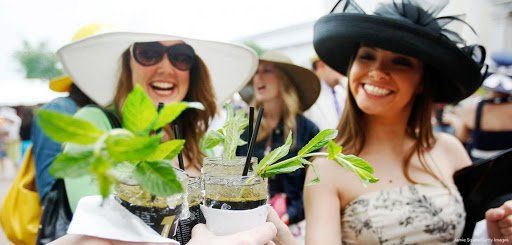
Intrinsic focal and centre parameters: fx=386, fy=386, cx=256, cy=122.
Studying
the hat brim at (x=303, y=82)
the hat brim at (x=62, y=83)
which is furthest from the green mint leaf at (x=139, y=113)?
the hat brim at (x=303, y=82)

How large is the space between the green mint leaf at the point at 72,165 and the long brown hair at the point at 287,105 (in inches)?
96.9

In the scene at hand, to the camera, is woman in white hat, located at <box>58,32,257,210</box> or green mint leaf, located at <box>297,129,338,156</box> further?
woman in white hat, located at <box>58,32,257,210</box>

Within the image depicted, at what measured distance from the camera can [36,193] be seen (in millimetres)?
1799

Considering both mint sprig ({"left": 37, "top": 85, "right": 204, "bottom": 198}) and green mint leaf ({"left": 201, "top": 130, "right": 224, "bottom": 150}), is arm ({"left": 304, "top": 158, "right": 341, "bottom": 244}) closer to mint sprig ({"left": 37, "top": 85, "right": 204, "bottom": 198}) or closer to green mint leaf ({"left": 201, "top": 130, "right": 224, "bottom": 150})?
green mint leaf ({"left": 201, "top": 130, "right": 224, "bottom": 150})

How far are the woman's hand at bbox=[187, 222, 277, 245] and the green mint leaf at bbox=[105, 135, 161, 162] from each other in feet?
0.84

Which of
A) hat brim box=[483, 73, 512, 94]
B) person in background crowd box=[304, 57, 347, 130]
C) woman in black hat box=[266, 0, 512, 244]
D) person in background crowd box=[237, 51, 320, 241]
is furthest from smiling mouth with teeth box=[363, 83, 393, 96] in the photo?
hat brim box=[483, 73, 512, 94]

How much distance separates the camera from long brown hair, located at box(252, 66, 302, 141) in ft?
10.1

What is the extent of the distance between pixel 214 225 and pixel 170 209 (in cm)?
13

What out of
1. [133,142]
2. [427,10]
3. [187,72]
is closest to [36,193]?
[187,72]

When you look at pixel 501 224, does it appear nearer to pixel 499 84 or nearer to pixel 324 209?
pixel 324 209

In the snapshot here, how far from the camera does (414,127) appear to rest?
1.97m

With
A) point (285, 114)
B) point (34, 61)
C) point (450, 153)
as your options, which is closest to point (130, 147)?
point (450, 153)

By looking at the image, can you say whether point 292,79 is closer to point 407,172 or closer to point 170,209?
point 407,172

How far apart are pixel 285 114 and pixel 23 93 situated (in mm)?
12555
